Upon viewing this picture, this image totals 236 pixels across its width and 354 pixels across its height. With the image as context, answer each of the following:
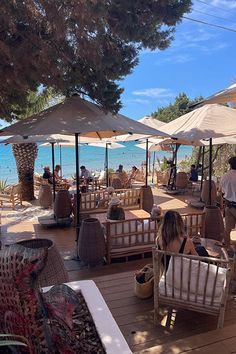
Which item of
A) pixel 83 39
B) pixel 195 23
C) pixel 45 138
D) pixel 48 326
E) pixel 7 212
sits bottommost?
pixel 7 212

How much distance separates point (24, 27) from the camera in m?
4.15

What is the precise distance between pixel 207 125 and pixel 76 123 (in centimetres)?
253

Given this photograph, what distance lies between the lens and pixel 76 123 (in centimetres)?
420

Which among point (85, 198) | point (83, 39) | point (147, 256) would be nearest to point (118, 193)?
point (85, 198)

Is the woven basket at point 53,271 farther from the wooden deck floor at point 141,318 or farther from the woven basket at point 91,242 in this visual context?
the woven basket at point 91,242

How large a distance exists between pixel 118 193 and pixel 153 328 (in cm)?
569

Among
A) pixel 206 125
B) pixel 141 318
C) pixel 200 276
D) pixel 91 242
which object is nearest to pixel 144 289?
pixel 141 318

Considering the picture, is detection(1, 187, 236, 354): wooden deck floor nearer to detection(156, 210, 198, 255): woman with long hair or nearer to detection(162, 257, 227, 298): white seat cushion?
detection(162, 257, 227, 298): white seat cushion

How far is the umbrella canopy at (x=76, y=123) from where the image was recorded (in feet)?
13.2

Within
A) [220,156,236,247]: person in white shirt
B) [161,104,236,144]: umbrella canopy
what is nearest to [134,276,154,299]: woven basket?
[220,156,236,247]: person in white shirt

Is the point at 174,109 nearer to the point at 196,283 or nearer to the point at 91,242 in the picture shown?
the point at 91,242

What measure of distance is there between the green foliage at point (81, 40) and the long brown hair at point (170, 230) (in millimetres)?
2383

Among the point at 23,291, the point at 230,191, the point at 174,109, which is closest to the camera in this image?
the point at 23,291

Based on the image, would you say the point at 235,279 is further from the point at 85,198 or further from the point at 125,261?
the point at 85,198
